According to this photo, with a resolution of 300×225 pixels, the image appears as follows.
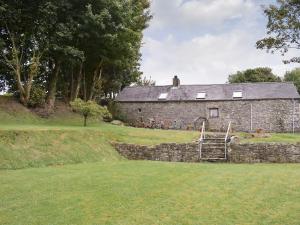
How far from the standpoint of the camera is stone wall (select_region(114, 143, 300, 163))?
66.8ft

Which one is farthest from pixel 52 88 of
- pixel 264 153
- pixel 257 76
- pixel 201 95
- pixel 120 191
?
pixel 257 76

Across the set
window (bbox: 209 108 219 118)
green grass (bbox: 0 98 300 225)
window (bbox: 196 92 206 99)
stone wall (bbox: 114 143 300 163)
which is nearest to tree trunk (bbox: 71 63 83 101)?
window (bbox: 196 92 206 99)

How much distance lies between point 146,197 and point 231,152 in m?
12.4

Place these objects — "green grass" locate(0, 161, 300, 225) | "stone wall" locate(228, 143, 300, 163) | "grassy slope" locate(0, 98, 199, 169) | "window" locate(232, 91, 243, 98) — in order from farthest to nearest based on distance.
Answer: "window" locate(232, 91, 243, 98)
"stone wall" locate(228, 143, 300, 163)
"grassy slope" locate(0, 98, 199, 169)
"green grass" locate(0, 161, 300, 225)

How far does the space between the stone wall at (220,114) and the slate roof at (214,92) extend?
1.52 feet

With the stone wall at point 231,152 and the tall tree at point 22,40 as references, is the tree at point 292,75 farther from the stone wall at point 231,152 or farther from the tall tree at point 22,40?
the tall tree at point 22,40

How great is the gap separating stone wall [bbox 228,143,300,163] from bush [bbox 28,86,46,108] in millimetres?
15087

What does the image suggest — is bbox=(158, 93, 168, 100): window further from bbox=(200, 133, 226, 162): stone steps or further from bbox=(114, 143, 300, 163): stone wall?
bbox=(114, 143, 300, 163): stone wall

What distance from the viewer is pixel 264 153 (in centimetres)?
2059

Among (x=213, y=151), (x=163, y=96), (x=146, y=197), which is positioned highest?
(x=163, y=96)

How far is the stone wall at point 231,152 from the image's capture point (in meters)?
20.4

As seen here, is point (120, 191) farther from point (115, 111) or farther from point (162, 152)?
point (115, 111)

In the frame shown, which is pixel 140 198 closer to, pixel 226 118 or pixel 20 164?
pixel 20 164

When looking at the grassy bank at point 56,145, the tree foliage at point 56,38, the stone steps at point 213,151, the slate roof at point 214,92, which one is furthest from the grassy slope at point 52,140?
the slate roof at point 214,92
